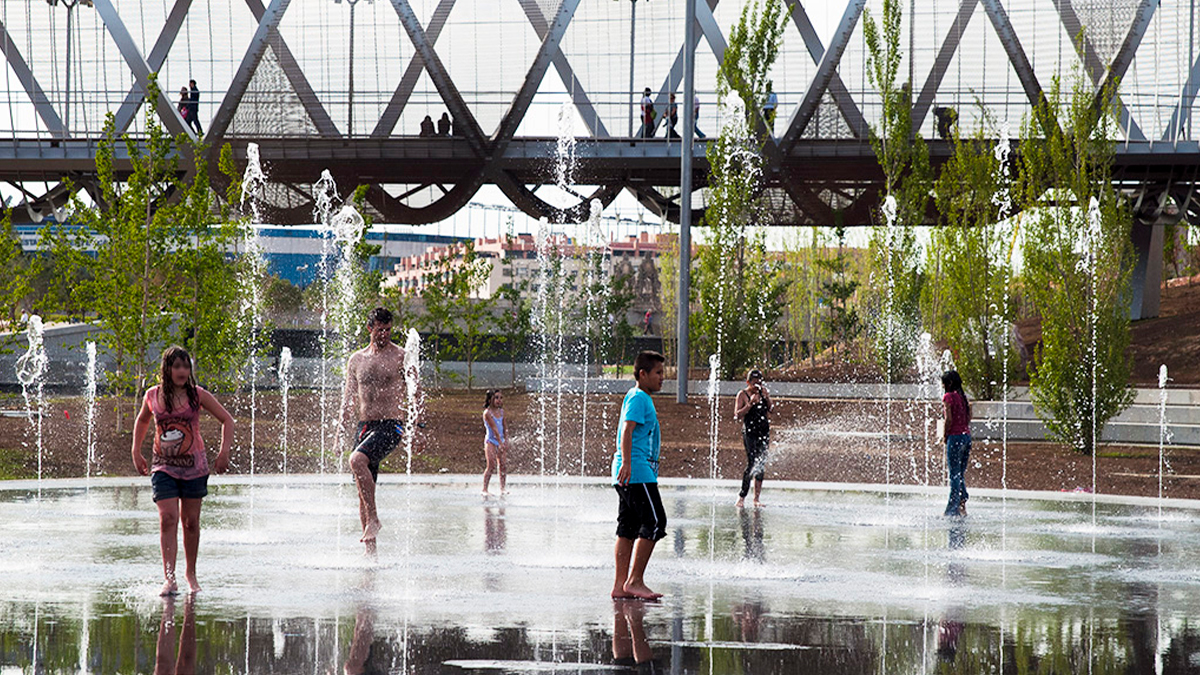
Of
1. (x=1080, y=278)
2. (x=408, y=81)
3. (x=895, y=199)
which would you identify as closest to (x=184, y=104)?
(x=408, y=81)

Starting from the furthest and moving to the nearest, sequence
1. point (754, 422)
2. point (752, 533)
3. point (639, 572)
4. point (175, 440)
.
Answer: point (754, 422), point (752, 533), point (639, 572), point (175, 440)

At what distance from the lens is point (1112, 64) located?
109 ft

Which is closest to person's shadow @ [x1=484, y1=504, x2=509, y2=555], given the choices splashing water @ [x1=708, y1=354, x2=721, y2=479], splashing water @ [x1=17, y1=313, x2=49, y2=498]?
splashing water @ [x1=17, y1=313, x2=49, y2=498]

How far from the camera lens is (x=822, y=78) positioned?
3366cm

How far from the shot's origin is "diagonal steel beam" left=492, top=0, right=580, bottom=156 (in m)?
34.7

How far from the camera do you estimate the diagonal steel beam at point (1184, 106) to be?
33625 millimetres

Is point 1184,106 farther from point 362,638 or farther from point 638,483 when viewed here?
point 362,638

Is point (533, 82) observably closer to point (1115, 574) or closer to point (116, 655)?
point (1115, 574)

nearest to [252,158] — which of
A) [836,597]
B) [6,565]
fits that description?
[6,565]

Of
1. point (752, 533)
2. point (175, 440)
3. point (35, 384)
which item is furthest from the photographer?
point (35, 384)

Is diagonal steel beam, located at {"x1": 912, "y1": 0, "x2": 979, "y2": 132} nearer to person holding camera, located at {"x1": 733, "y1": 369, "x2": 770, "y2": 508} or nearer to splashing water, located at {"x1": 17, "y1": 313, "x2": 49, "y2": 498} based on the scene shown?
splashing water, located at {"x1": 17, "y1": 313, "x2": 49, "y2": 498}

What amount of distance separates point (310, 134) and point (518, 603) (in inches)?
1132

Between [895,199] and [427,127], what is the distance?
11.5 m

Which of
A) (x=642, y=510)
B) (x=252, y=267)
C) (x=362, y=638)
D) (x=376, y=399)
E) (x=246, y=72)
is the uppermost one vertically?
(x=246, y=72)
